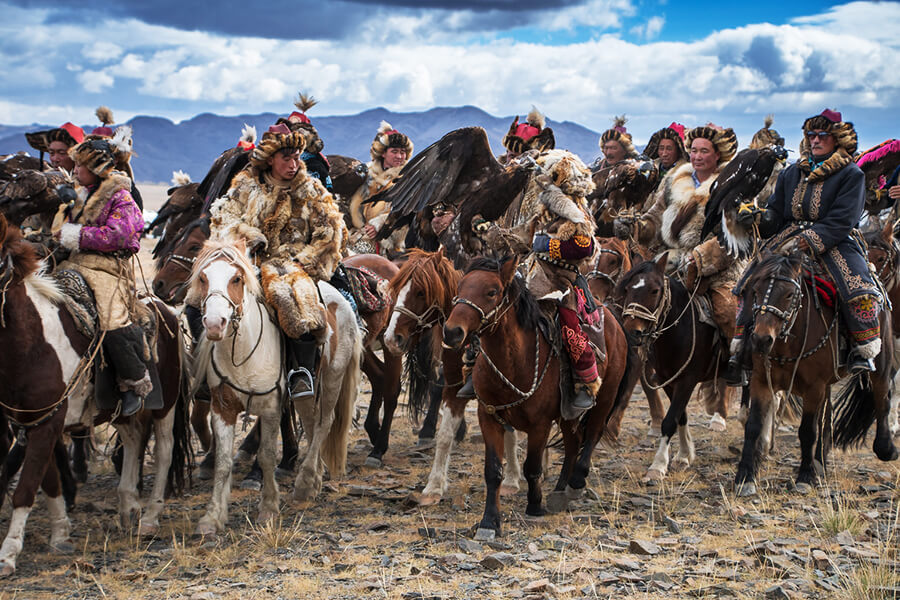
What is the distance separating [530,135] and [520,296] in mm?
3592

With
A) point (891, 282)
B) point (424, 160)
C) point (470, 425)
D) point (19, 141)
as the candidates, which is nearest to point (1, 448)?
point (424, 160)

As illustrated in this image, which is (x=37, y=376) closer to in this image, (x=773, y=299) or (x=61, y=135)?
(x=61, y=135)

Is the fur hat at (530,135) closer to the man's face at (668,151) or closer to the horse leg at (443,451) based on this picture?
the man's face at (668,151)

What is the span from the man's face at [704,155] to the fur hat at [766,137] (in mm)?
4805

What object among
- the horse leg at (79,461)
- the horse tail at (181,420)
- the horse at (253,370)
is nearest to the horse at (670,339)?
the horse at (253,370)

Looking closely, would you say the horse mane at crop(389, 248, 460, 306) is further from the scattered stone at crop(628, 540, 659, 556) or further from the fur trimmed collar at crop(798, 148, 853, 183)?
the fur trimmed collar at crop(798, 148, 853, 183)

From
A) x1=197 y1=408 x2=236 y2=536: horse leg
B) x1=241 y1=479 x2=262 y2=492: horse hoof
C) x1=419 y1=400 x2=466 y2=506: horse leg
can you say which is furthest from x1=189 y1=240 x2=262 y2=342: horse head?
x1=241 y1=479 x2=262 y2=492: horse hoof

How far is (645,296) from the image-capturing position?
7945 mm

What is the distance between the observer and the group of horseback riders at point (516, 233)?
6.30m

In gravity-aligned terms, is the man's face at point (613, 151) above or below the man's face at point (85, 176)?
above

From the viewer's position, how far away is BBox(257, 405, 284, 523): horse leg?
22.1ft

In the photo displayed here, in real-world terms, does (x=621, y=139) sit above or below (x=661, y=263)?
above

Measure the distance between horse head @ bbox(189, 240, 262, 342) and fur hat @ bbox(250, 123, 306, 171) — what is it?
872mm

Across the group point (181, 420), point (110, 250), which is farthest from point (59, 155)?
point (181, 420)
